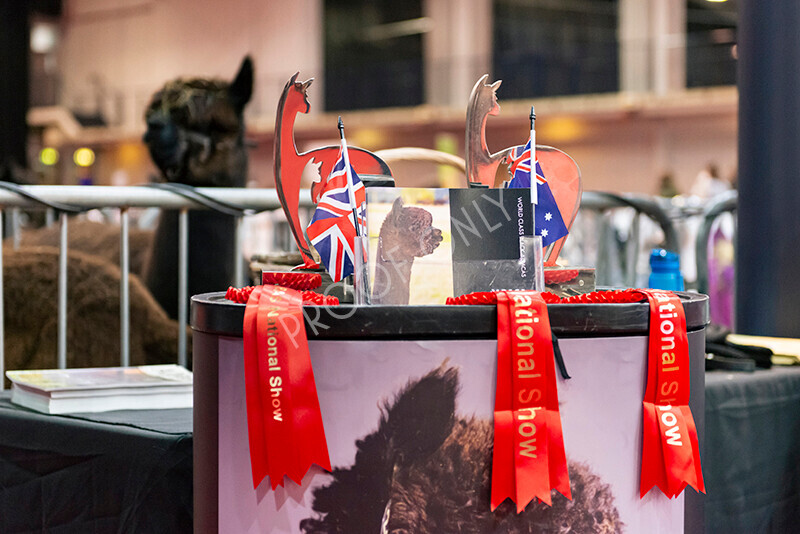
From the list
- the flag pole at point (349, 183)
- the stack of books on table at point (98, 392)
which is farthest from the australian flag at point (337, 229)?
the stack of books on table at point (98, 392)

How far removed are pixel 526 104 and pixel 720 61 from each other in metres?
3.46

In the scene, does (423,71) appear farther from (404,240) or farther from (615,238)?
(404,240)

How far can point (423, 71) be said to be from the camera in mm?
17922

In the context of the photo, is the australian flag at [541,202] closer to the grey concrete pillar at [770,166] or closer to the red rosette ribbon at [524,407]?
the red rosette ribbon at [524,407]

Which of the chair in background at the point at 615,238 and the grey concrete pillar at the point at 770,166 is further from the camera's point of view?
the chair in background at the point at 615,238

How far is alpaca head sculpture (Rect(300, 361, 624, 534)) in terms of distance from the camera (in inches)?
35.1

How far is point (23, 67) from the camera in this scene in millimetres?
17797

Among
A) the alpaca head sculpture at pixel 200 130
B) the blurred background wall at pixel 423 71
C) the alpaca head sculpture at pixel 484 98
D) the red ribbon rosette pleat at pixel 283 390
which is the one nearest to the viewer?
the red ribbon rosette pleat at pixel 283 390

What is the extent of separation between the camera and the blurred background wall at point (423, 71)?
1627cm

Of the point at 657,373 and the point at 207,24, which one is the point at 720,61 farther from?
the point at 657,373

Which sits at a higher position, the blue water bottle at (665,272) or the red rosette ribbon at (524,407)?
the blue water bottle at (665,272)

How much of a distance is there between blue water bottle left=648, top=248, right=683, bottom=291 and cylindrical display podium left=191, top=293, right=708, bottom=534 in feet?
1.84

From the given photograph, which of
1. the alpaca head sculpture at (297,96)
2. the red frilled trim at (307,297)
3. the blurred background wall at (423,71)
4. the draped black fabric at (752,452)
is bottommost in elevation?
the draped black fabric at (752,452)

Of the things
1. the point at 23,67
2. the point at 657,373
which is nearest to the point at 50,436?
the point at 657,373
